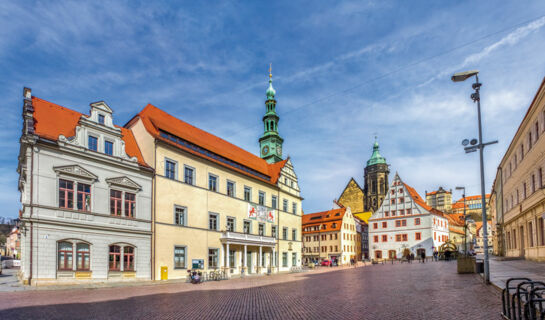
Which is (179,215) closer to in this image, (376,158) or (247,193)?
(247,193)

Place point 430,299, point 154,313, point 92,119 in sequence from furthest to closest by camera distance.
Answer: point 92,119
point 430,299
point 154,313

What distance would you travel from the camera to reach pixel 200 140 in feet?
128

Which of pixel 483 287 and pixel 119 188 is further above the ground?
pixel 119 188

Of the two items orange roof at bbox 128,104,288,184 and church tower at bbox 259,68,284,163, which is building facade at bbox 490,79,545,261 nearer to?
orange roof at bbox 128,104,288,184

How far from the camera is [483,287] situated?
54.1ft

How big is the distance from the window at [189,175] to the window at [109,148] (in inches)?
291

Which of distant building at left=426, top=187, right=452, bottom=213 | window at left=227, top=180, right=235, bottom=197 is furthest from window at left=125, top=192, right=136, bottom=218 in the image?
distant building at left=426, top=187, right=452, bottom=213

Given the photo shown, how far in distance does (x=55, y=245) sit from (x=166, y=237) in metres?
9.07

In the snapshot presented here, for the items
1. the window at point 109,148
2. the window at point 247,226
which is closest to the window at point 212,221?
the window at point 247,226

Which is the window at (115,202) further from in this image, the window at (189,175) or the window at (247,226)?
the window at (247,226)

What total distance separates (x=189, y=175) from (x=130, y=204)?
7005 mm

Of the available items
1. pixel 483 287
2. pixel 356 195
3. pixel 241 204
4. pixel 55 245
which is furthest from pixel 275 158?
pixel 356 195

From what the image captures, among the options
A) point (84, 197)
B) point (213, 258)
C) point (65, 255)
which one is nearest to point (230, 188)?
point (213, 258)

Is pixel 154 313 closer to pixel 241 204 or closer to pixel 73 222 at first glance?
pixel 73 222
